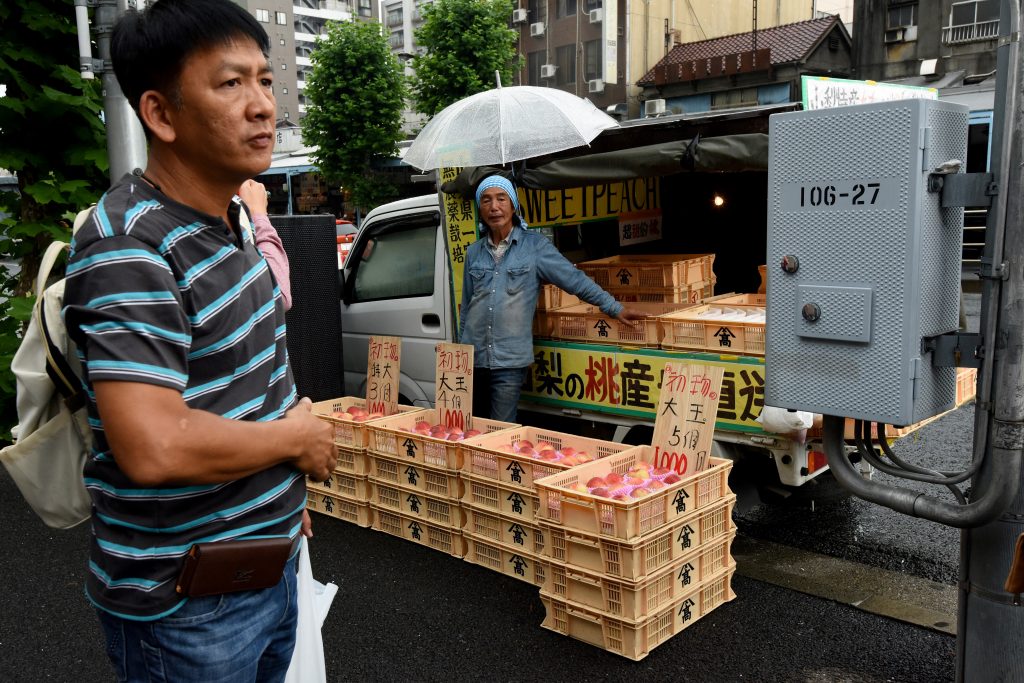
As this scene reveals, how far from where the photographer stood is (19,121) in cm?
633

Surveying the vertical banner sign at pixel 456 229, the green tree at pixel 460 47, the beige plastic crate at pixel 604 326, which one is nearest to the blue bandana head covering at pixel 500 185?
the vertical banner sign at pixel 456 229

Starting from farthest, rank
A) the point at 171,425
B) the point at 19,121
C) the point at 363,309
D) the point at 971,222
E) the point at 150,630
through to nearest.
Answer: the point at 971,222 < the point at 363,309 < the point at 19,121 < the point at 150,630 < the point at 171,425

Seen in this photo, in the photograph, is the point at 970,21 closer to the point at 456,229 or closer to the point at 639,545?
the point at 456,229

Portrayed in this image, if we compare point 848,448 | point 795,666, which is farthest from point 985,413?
point 848,448

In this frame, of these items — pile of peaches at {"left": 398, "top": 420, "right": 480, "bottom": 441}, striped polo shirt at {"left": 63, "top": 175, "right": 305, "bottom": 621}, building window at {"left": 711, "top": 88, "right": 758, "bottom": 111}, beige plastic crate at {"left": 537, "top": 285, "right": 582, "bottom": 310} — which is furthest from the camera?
building window at {"left": 711, "top": 88, "right": 758, "bottom": 111}

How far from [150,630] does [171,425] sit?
447 mm

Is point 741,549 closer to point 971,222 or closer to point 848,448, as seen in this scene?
point 848,448

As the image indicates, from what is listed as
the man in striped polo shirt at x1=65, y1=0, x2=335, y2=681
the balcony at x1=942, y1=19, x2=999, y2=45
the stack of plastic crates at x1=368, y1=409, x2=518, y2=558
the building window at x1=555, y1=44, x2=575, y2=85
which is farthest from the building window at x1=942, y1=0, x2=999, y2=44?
the man in striped polo shirt at x1=65, y1=0, x2=335, y2=681

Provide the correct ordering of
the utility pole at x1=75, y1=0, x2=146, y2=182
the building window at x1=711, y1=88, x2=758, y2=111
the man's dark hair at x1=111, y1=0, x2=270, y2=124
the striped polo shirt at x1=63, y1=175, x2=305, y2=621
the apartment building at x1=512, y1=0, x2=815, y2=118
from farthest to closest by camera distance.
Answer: the apartment building at x1=512, y1=0, x2=815, y2=118
the building window at x1=711, y1=88, x2=758, y2=111
the utility pole at x1=75, y1=0, x2=146, y2=182
the man's dark hair at x1=111, y1=0, x2=270, y2=124
the striped polo shirt at x1=63, y1=175, x2=305, y2=621

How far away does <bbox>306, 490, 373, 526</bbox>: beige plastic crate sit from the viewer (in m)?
5.53

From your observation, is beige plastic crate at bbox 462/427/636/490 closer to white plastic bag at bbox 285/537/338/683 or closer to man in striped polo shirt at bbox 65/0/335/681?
white plastic bag at bbox 285/537/338/683

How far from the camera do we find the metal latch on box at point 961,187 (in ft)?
8.77

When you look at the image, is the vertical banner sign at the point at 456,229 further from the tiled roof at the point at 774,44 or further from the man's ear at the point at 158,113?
the tiled roof at the point at 774,44

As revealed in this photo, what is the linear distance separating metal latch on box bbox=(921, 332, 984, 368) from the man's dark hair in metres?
2.42
